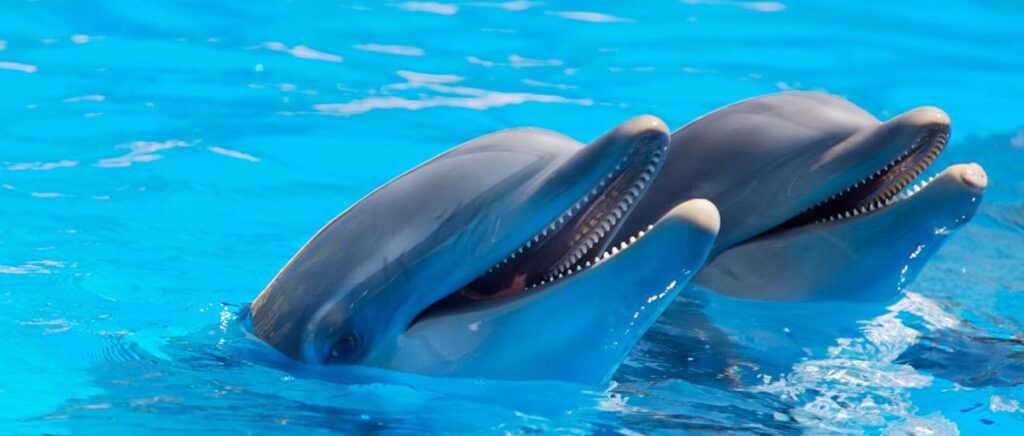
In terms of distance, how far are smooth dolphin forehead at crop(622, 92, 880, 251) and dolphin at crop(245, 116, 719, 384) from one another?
2.58 ft

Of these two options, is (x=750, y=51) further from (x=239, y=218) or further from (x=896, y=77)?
(x=239, y=218)

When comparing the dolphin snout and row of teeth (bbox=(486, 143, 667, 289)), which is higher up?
the dolphin snout

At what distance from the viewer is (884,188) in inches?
196

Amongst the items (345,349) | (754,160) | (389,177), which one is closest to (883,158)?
(754,160)

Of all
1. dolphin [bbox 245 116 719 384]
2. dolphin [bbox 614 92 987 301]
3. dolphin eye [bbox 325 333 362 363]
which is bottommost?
dolphin eye [bbox 325 333 362 363]

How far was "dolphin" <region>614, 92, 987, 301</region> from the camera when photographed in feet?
15.6

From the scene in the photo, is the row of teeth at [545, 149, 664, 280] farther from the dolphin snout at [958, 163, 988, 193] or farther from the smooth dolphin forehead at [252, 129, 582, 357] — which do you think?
the dolphin snout at [958, 163, 988, 193]

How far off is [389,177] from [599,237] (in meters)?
4.90

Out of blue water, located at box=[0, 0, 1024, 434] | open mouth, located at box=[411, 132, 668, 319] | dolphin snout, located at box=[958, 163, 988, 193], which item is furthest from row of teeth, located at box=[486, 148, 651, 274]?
dolphin snout, located at box=[958, 163, 988, 193]

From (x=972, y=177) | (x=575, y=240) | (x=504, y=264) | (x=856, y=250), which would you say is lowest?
(x=504, y=264)

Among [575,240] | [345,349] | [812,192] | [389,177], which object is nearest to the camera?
[575,240]

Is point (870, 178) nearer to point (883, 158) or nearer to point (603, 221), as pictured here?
point (883, 158)

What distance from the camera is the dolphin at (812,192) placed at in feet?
15.6

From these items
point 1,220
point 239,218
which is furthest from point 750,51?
point 1,220
